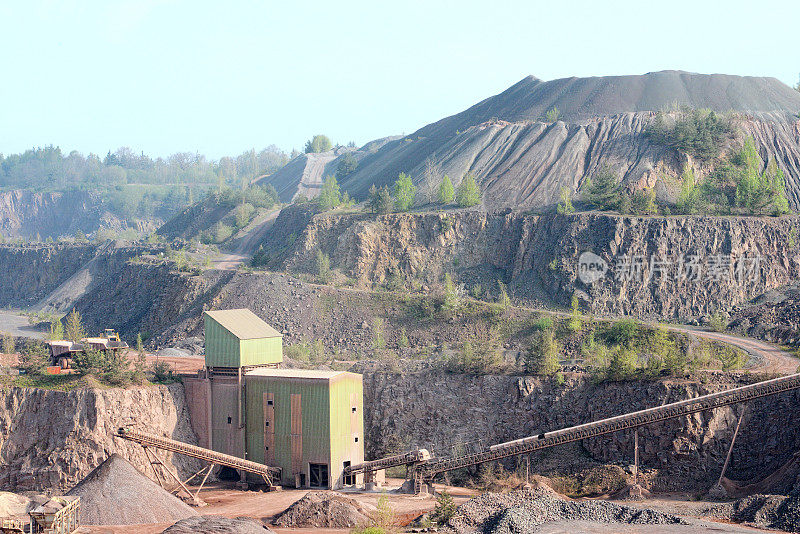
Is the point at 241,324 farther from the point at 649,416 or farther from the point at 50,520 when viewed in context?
the point at 649,416

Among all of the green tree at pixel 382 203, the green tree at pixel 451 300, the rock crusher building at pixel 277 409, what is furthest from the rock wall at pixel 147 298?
the rock crusher building at pixel 277 409

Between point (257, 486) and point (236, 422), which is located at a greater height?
point (236, 422)

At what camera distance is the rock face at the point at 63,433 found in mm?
47125

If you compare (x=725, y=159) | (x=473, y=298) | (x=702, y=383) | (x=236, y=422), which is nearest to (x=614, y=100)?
(x=725, y=159)

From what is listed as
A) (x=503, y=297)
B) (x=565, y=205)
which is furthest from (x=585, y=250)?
(x=503, y=297)

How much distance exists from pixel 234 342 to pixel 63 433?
9855 millimetres

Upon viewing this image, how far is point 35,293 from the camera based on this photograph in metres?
117

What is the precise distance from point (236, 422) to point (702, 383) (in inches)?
1003

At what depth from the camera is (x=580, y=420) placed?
177ft

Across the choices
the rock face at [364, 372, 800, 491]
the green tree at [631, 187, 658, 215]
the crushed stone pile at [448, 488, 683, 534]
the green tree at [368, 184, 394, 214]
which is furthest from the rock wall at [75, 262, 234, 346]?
the crushed stone pile at [448, 488, 683, 534]

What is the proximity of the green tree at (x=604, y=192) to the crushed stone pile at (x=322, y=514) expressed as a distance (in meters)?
46.7

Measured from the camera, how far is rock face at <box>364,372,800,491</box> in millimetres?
48062

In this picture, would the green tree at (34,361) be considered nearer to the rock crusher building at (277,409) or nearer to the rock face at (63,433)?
the rock face at (63,433)

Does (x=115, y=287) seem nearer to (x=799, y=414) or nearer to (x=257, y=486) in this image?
(x=257, y=486)
